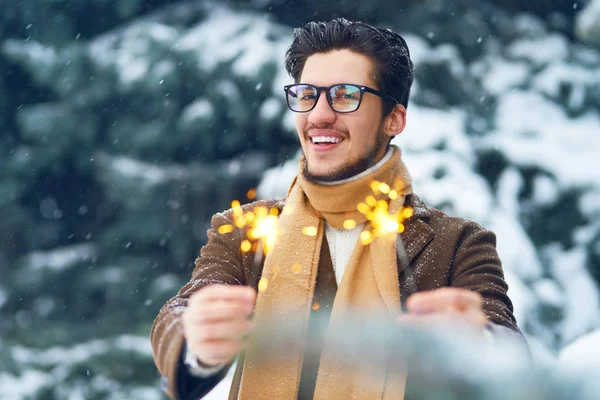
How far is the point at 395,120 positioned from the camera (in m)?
2.23

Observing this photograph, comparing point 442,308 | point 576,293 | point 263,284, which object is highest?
point 442,308

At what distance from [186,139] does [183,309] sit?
2406 millimetres

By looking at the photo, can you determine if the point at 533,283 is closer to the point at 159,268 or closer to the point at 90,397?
the point at 159,268

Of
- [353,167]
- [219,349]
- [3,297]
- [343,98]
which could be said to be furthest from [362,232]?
[3,297]

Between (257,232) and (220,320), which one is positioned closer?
(220,320)

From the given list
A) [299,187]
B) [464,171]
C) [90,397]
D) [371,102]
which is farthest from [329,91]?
[90,397]

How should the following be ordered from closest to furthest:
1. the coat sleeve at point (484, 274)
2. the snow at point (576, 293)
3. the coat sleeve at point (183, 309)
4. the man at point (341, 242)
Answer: the coat sleeve at point (183, 309) < the coat sleeve at point (484, 274) < the man at point (341, 242) < the snow at point (576, 293)

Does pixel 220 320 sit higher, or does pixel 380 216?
pixel 220 320

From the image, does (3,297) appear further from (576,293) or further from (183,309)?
(576,293)

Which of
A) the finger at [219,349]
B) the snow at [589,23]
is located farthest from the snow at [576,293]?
the finger at [219,349]

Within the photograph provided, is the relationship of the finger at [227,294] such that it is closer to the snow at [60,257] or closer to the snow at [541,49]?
the snow at [60,257]

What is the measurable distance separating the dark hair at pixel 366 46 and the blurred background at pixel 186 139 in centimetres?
170

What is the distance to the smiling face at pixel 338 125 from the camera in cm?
202

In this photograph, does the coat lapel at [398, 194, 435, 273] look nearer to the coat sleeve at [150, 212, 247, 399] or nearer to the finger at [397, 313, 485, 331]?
the coat sleeve at [150, 212, 247, 399]
